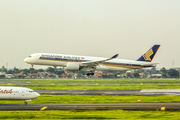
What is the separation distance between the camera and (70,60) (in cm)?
5644

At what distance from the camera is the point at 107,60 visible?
5722 cm

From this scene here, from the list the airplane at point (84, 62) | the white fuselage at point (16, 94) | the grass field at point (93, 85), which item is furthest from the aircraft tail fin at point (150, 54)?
the white fuselage at point (16, 94)

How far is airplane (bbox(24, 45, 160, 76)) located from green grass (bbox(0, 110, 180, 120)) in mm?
25341

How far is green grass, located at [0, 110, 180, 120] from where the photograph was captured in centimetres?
2688

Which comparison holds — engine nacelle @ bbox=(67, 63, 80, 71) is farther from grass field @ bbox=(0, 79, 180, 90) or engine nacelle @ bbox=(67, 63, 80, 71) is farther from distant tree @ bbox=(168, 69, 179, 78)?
distant tree @ bbox=(168, 69, 179, 78)

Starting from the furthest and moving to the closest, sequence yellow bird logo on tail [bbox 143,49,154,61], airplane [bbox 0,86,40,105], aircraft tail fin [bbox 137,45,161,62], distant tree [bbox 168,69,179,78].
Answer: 1. distant tree [bbox 168,69,179,78]
2. yellow bird logo on tail [bbox 143,49,154,61]
3. aircraft tail fin [bbox 137,45,161,62]
4. airplane [bbox 0,86,40,105]

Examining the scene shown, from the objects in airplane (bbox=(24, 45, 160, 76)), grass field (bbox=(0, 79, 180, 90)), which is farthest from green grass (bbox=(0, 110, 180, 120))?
grass field (bbox=(0, 79, 180, 90))

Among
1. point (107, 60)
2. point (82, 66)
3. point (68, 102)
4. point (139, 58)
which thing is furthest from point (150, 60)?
point (68, 102)

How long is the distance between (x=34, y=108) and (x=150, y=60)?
38384 mm

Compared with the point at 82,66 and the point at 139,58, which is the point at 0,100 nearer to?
the point at 82,66

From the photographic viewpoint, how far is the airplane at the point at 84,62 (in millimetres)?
55344

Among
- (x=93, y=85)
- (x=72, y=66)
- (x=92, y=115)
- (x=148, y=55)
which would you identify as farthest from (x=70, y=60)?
(x=92, y=115)

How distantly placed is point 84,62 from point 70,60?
318cm

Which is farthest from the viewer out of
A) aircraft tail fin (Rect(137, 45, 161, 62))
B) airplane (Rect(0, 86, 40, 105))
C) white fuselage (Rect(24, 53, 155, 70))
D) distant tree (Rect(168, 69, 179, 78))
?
distant tree (Rect(168, 69, 179, 78))
